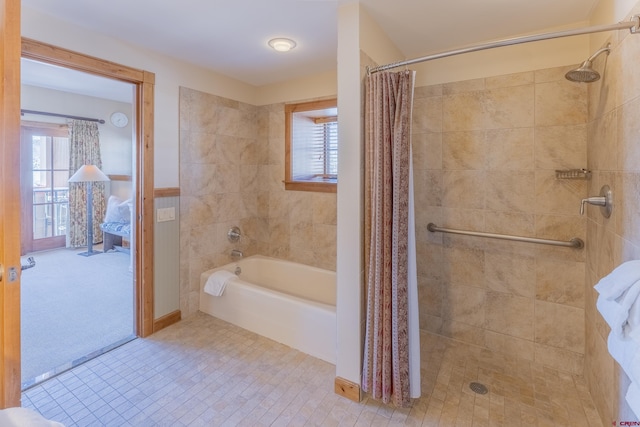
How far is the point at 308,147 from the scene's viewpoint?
3230 millimetres

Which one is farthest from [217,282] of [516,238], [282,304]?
[516,238]

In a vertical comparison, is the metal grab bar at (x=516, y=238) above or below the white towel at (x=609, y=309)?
above

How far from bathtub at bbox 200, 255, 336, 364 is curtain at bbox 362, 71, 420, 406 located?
1.83 ft

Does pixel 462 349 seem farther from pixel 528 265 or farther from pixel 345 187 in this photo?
pixel 345 187

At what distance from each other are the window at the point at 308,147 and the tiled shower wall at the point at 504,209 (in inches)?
37.3

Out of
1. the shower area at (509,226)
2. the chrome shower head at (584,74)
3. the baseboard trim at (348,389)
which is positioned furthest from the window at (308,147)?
the chrome shower head at (584,74)

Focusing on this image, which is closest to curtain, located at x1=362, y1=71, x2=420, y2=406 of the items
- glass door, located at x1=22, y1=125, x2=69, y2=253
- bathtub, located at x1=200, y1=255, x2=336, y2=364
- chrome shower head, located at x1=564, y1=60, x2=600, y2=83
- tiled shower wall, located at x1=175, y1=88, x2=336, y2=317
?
bathtub, located at x1=200, y1=255, x2=336, y2=364

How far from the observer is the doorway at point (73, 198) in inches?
125

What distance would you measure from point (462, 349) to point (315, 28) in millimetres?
2565

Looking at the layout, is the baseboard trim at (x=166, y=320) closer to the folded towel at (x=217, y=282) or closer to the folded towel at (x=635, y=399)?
the folded towel at (x=217, y=282)

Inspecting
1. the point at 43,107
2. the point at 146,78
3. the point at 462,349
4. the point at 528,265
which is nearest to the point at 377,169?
the point at 528,265

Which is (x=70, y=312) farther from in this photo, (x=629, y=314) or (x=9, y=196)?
(x=629, y=314)

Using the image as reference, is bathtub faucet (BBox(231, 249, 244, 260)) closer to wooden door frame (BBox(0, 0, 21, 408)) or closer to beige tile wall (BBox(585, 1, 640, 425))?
wooden door frame (BBox(0, 0, 21, 408))

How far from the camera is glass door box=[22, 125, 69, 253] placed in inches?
181
